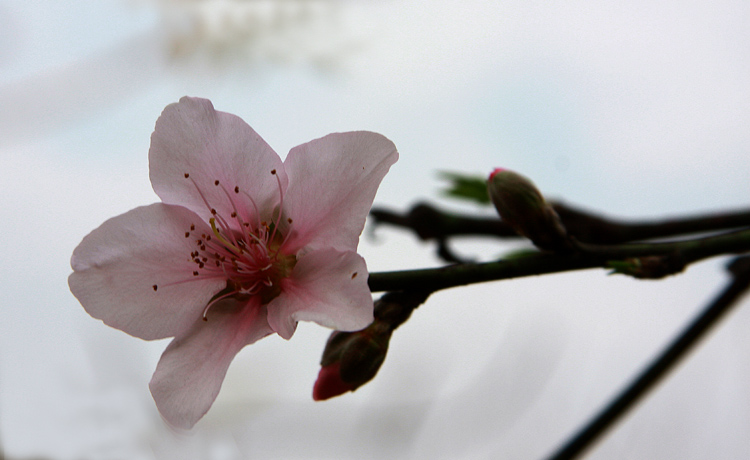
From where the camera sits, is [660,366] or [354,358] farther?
[660,366]

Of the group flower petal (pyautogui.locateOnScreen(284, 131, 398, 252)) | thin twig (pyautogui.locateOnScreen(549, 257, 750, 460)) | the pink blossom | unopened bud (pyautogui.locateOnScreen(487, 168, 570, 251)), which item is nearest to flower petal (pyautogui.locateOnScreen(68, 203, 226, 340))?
the pink blossom

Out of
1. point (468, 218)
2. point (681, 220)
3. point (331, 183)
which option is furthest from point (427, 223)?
point (331, 183)

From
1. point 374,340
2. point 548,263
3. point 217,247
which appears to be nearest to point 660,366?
point 548,263

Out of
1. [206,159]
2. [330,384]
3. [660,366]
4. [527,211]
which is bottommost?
[660,366]

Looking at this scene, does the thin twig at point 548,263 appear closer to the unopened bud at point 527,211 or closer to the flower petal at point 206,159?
the unopened bud at point 527,211

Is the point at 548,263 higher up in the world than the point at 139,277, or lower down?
lower down

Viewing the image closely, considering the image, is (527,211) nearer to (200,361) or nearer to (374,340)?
(374,340)

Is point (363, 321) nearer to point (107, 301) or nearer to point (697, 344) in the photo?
point (107, 301)

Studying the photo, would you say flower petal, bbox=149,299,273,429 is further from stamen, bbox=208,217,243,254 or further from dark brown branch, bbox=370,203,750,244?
dark brown branch, bbox=370,203,750,244
